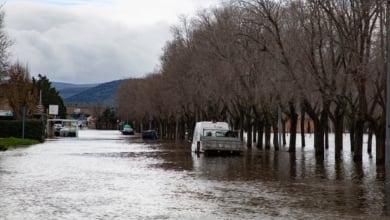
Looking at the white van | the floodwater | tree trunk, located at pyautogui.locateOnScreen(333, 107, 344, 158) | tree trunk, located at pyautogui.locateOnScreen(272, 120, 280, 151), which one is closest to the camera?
the floodwater

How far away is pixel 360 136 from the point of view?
34344 mm

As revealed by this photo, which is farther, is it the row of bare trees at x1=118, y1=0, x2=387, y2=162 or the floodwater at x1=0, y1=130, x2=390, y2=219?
the row of bare trees at x1=118, y1=0, x2=387, y2=162

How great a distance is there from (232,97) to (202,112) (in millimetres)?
16436

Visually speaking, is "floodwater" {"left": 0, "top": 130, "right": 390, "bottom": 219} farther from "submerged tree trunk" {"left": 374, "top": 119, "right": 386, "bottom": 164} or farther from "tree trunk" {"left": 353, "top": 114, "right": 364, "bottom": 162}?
"tree trunk" {"left": 353, "top": 114, "right": 364, "bottom": 162}

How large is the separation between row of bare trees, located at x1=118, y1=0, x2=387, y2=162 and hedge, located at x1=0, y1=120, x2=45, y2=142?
43.9 ft

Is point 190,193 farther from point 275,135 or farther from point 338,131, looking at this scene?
point 275,135

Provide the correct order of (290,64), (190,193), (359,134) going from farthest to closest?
(290,64) → (359,134) → (190,193)

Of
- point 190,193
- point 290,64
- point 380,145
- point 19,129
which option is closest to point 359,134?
point 380,145

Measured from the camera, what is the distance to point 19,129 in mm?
62062

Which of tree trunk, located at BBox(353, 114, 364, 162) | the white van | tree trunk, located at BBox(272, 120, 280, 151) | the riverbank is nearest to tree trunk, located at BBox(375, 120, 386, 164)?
tree trunk, located at BBox(353, 114, 364, 162)

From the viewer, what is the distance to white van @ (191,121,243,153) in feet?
132

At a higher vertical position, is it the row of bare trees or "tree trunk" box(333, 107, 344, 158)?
the row of bare trees

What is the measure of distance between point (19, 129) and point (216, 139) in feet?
90.7

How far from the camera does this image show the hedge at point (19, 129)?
202 ft
